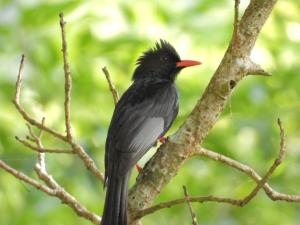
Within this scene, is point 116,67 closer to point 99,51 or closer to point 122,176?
point 99,51

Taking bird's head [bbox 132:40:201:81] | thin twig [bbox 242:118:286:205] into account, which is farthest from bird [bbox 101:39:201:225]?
thin twig [bbox 242:118:286:205]

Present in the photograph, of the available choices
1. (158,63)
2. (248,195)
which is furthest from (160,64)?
(248,195)

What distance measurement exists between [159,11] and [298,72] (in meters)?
1.36

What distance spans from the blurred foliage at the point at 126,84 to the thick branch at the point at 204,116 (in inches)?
98.8

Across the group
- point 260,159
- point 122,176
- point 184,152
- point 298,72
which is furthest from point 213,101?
point 260,159

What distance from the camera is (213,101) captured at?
362cm

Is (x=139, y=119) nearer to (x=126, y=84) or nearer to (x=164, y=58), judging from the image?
(x=164, y=58)

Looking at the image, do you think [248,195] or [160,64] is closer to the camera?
[248,195]

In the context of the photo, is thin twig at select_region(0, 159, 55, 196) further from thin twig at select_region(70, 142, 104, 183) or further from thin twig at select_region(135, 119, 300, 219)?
thin twig at select_region(135, 119, 300, 219)

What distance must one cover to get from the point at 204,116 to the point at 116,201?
63 cm

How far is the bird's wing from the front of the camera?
4242 mm

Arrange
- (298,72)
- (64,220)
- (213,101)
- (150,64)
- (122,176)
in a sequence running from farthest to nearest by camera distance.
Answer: (64,220)
(298,72)
(150,64)
(122,176)
(213,101)

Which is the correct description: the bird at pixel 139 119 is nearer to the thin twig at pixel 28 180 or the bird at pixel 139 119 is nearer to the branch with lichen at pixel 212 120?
the branch with lichen at pixel 212 120

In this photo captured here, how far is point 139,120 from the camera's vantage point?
457 cm
